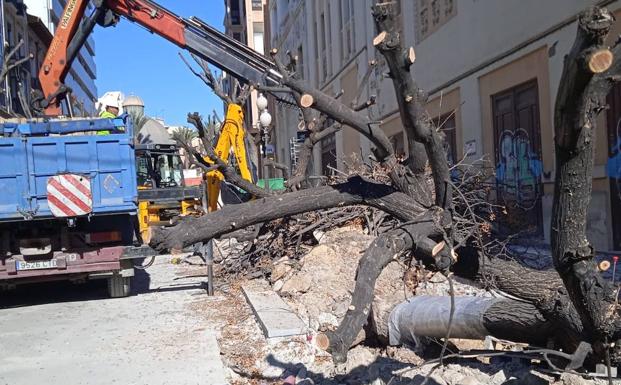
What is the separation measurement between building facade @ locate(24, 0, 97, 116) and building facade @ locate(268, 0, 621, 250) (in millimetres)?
7925

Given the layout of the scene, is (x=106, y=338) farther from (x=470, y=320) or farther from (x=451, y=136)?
(x=451, y=136)

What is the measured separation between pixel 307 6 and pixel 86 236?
2327 cm

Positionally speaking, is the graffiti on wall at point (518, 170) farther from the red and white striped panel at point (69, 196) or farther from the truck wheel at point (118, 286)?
the red and white striped panel at point (69, 196)

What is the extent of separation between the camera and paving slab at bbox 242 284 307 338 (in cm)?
645

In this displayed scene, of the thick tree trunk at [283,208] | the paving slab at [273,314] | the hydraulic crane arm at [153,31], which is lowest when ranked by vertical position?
the paving slab at [273,314]

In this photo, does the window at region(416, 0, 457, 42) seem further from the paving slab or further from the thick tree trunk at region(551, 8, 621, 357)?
the thick tree trunk at region(551, 8, 621, 357)

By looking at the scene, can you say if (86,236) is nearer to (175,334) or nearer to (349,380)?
(175,334)

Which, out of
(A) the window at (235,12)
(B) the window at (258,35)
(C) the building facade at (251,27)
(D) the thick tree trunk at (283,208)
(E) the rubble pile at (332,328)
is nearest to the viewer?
(D) the thick tree trunk at (283,208)

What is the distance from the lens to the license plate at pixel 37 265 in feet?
28.7

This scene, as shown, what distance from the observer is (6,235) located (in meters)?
8.84

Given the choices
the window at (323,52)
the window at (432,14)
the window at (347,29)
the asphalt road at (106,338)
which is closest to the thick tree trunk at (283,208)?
the asphalt road at (106,338)

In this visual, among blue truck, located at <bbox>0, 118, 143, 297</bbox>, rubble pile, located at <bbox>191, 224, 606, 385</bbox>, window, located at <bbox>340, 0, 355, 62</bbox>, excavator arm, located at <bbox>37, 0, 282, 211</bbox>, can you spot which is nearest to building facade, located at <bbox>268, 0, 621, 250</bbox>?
excavator arm, located at <bbox>37, 0, 282, 211</bbox>

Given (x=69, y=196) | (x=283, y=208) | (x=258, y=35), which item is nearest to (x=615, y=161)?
(x=283, y=208)

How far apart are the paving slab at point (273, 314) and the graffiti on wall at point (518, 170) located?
4668 millimetres
